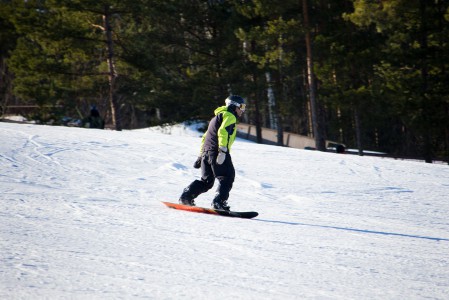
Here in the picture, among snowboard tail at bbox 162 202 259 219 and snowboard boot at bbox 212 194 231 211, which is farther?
snowboard boot at bbox 212 194 231 211

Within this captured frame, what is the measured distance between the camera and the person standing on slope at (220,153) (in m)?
8.63

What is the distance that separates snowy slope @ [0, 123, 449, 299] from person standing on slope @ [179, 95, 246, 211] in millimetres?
512

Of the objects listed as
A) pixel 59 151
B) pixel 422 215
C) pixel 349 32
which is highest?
pixel 349 32

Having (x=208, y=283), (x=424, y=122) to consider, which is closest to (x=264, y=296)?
(x=208, y=283)

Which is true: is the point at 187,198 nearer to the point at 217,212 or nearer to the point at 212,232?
the point at 217,212

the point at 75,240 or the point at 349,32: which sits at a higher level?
the point at 349,32

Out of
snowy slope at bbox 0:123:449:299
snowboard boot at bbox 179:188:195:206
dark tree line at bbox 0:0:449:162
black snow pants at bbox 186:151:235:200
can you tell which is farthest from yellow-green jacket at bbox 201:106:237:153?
dark tree line at bbox 0:0:449:162

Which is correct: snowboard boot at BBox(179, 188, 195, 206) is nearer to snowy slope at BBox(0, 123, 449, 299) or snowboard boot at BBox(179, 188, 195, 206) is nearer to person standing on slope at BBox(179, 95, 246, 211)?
person standing on slope at BBox(179, 95, 246, 211)

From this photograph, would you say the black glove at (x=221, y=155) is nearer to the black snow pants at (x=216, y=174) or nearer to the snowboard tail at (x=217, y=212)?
the black snow pants at (x=216, y=174)

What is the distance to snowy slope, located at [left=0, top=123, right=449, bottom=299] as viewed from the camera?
5.32 meters

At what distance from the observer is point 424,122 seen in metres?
24.8

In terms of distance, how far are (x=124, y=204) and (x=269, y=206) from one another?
248 centimetres

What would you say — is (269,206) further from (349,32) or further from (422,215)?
(349,32)

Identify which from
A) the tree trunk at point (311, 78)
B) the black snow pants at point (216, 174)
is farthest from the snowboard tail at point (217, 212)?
the tree trunk at point (311, 78)
